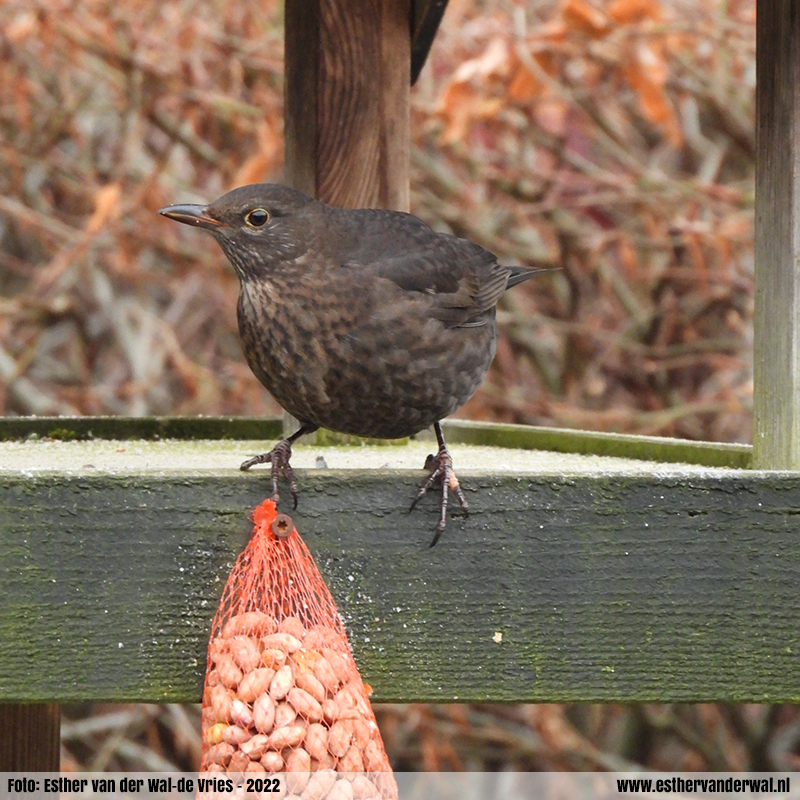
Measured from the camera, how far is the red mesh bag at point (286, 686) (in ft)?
5.20

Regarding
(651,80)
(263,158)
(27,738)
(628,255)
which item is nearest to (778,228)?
(27,738)

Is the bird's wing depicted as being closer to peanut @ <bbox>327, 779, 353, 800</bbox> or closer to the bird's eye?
the bird's eye

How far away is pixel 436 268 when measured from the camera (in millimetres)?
2502

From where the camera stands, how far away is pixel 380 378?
2199 millimetres

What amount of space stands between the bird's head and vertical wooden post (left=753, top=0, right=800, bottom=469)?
32.3 inches

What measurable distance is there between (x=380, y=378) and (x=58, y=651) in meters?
0.75

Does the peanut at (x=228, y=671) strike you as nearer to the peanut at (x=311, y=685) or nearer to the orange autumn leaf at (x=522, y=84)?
the peanut at (x=311, y=685)

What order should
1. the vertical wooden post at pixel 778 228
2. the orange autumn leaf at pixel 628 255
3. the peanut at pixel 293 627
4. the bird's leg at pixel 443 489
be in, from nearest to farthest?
the peanut at pixel 293 627
the bird's leg at pixel 443 489
the vertical wooden post at pixel 778 228
the orange autumn leaf at pixel 628 255

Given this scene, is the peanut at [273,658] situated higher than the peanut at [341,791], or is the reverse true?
the peanut at [273,658]

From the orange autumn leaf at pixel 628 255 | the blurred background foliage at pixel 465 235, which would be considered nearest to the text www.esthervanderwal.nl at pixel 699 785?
the blurred background foliage at pixel 465 235

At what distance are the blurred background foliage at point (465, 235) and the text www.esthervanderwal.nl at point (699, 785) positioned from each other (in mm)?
820

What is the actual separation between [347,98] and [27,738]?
1584mm

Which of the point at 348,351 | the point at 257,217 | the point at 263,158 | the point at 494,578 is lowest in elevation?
the point at 494,578

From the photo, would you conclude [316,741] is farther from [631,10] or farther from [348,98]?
[631,10]
